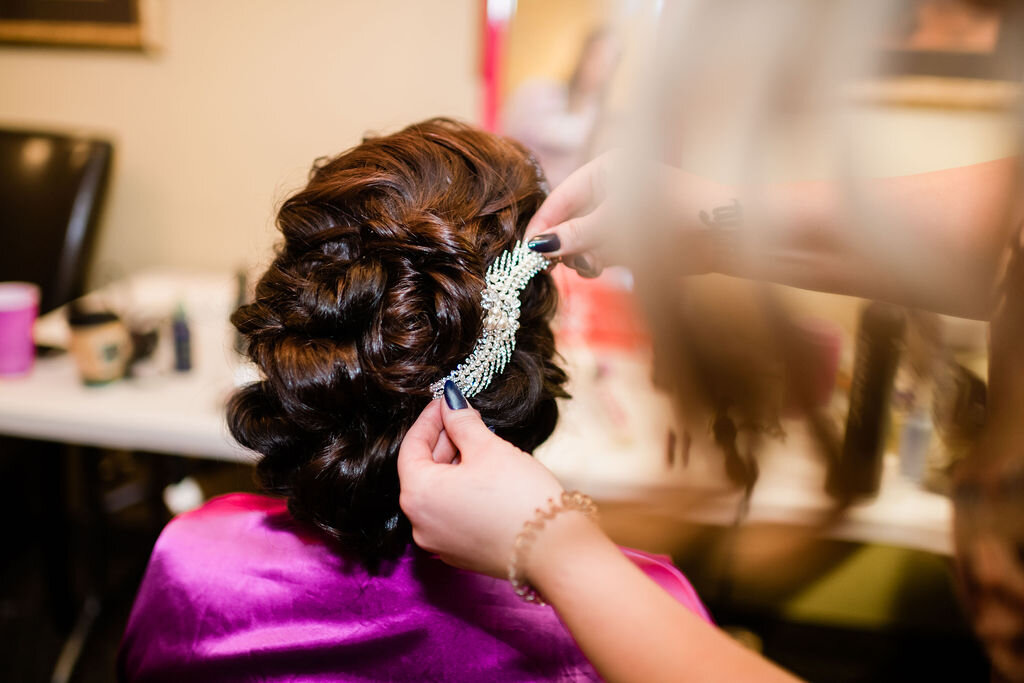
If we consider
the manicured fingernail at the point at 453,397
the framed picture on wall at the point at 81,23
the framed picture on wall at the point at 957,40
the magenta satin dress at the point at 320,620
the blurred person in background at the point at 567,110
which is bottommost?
the magenta satin dress at the point at 320,620

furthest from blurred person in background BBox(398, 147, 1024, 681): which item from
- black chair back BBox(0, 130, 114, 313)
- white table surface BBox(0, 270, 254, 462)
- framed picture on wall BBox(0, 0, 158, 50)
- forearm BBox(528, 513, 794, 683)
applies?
framed picture on wall BBox(0, 0, 158, 50)

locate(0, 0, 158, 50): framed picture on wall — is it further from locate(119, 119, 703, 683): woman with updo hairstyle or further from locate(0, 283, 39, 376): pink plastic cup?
locate(119, 119, 703, 683): woman with updo hairstyle

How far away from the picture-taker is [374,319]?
22.9 inches

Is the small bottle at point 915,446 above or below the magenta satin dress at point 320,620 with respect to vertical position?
above

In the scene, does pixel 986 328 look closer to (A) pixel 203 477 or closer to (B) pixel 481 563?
(B) pixel 481 563

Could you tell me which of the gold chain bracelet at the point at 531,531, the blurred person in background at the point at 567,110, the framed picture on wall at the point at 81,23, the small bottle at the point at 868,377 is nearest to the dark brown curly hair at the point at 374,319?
the gold chain bracelet at the point at 531,531

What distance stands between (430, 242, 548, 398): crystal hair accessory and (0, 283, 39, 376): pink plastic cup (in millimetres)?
1119

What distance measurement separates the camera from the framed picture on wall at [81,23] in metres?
1.61

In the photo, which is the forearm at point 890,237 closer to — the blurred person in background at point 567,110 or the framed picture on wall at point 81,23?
the blurred person in background at point 567,110

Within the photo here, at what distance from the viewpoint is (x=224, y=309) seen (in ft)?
4.96

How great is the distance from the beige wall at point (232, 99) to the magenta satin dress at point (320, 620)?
1015 mm

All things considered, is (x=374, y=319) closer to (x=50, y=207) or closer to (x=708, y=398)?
(x=708, y=398)

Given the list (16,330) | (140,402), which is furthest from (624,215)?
(16,330)

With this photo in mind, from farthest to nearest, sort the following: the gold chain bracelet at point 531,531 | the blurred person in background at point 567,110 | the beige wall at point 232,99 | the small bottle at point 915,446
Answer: the beige wall at point 232,99 → the blurred person in background at point 567,110 → the small bottle at point 915,446 → the gold chain bracelet at point 531,531
